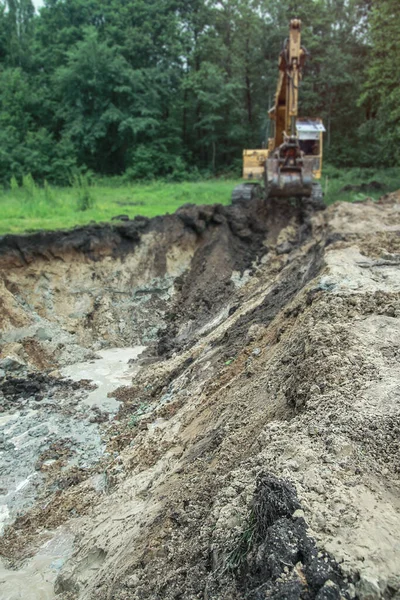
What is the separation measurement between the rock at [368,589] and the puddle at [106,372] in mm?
5988

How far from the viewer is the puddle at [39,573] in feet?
14.5

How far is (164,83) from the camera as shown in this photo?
104 ft

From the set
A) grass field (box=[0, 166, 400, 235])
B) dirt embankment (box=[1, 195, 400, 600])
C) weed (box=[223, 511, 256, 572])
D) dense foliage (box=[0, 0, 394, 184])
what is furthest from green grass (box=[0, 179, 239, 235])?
dense foliage (box=[0, 0, 394, 184])

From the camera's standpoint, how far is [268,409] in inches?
178

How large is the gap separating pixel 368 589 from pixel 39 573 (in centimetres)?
342

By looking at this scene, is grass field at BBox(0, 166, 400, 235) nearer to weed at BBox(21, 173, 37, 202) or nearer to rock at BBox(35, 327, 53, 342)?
weed at BBox(21, 173, 37, 202)

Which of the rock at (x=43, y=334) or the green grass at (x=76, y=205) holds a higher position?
the green grass at (x=76, y=205)

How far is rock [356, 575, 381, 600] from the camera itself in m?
2.44

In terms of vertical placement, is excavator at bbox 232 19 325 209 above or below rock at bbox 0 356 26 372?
above

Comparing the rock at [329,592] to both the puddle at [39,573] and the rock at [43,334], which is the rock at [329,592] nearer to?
the puddle at [39,573]

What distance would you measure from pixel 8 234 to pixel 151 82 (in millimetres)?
22946

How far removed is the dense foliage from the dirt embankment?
62.6ft

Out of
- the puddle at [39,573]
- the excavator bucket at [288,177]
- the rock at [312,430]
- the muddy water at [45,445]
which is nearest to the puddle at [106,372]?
the muddy water at [45,445]

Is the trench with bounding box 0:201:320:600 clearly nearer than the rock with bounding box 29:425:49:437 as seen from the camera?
Yes
